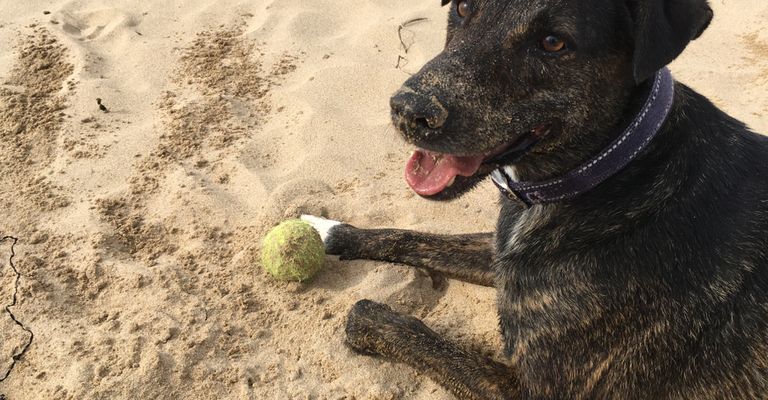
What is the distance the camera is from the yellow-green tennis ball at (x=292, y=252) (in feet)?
11.9

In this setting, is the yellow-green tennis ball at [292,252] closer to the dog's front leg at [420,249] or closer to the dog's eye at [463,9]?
the dog's front leg at [420,249]

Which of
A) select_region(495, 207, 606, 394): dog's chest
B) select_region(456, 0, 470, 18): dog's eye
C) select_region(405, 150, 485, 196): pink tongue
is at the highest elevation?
select_region(456, 0, 470, 18): dog's eye

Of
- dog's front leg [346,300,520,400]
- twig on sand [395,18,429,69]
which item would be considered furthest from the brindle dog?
twig on sand [395,18,429,69]

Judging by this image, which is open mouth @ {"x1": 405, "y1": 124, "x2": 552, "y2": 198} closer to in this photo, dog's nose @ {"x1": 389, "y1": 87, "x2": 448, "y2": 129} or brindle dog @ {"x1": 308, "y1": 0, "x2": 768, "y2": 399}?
brindle dog @ {"x1": 308, "y1": 0, "x2": 768, "y2": 399}

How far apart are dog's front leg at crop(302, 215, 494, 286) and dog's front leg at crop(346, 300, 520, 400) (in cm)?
42

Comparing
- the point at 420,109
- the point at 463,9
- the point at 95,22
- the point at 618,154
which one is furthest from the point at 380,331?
the point at 95,22

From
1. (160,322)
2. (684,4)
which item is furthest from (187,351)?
(684,4)

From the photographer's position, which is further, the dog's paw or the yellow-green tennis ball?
the yellow-green tennis ball

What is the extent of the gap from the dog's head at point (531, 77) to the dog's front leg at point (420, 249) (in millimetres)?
1156

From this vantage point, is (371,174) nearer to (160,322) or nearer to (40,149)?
(160,322)

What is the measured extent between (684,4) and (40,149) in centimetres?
408

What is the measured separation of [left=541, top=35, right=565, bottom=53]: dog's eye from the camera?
2580mm

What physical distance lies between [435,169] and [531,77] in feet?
1.91

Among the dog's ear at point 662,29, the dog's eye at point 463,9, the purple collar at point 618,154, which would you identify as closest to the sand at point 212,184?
the dog's eye at point 463,9
